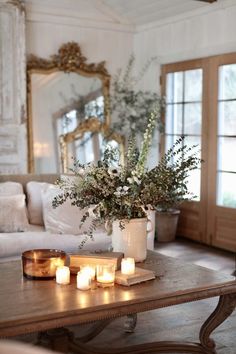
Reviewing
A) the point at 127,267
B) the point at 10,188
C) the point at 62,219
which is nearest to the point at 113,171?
the point at 127,267

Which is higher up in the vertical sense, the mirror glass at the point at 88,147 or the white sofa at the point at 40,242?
the mirror glass at the point at 88,147

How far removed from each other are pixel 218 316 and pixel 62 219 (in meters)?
1.70

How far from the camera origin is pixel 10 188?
14.1 feet

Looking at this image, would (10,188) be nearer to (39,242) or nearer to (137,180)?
(39,242)

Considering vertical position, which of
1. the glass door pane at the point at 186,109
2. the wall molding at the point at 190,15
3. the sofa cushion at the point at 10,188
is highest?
the wall molding at the point at 190,15

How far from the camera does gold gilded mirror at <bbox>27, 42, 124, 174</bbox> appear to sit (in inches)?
→ 246

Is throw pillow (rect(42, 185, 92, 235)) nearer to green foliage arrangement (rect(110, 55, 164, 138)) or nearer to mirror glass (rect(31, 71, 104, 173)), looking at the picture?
mirror glass (rect(31, 71, 104, 173))

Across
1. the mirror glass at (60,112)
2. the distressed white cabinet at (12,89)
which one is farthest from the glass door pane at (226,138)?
the distressed white cabinet at (12,89)

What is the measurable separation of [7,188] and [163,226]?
2.38m

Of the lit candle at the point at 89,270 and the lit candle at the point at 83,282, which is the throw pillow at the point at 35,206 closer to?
the lit candle at the point at 89,270

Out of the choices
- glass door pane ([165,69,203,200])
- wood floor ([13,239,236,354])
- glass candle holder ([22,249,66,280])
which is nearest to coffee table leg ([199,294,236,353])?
wood floor ([13,239,236,354])

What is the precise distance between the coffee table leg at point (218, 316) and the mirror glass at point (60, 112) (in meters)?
3.80

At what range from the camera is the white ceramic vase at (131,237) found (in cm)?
293

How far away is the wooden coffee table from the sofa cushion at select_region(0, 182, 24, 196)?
126 centimetres
